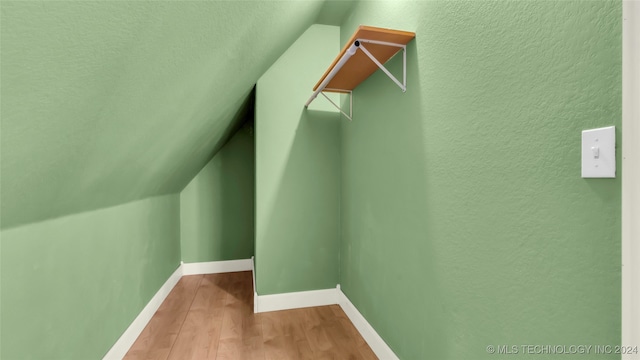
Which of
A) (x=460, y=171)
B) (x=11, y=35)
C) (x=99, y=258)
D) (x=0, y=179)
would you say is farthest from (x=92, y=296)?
(x=460, y=171)

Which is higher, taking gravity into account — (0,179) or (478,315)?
(0,179)

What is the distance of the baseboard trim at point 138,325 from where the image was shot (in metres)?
1.79

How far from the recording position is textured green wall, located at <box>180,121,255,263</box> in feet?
11.5

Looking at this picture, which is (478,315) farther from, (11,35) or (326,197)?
(326,197)

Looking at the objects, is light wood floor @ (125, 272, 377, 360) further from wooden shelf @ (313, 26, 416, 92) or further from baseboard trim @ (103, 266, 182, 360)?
wooden shelf @ (313, 26, 416, 92)

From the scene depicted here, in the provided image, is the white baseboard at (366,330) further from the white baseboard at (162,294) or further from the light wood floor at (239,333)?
the white baseboard at (162,294)

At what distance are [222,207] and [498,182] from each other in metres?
3.19

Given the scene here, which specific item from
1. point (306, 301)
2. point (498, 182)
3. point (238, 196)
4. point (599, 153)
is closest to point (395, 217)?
point (498, 182)

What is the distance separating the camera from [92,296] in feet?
5.11

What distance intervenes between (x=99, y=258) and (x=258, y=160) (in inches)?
48.8

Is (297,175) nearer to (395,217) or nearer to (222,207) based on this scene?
(395,217)

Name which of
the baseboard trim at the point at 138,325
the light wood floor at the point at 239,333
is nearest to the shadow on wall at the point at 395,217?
the light wood floor at the point at 239,333

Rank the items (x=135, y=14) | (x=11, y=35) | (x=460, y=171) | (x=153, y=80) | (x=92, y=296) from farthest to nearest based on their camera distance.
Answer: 1. (x=92, y=296)
2. (x=460, y=171)
3. (x=153, y=80)
4. (x=135, y=14)
5. (x=11, y=35)

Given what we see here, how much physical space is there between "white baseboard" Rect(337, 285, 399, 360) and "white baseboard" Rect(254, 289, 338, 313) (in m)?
0.10
